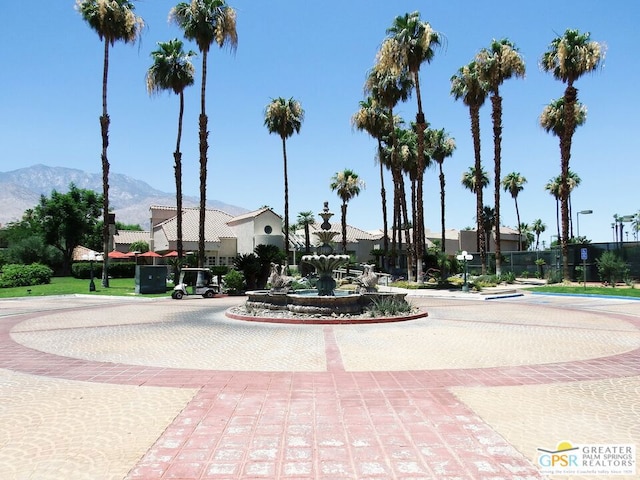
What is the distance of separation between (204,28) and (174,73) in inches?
196

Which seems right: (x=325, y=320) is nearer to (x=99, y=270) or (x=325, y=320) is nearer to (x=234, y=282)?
(x=234, y=282)

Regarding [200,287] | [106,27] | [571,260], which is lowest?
[200,287]

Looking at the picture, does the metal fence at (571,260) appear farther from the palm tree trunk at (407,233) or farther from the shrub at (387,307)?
the shrub at (387,307)

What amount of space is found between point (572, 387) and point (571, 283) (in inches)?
1091

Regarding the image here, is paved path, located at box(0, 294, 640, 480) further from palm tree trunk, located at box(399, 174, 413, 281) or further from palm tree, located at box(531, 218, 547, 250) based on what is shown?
palm tree, located at box(531, 218, 547, 250)

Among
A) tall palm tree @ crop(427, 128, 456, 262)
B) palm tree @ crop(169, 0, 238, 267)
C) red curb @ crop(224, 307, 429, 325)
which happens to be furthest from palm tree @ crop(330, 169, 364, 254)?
red curb @ crop(224, 307, 429, 325)

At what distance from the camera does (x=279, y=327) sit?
12719mm

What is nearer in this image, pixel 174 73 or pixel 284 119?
pixel 174 73

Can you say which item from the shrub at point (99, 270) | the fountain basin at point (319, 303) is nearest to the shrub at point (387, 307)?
the fountain basin at point (319, 303)

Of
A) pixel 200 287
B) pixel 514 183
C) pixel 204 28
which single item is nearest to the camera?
pixel 200 287

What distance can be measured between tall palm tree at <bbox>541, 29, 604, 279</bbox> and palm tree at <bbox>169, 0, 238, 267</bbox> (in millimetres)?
22310

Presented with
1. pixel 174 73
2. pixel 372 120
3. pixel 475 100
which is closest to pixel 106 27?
pixel 174 73

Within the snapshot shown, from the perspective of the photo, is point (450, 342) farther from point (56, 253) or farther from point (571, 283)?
point (56, 253)

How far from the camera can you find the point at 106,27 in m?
31.6
